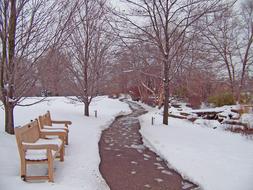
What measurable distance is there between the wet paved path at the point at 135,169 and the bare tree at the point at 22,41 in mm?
2968

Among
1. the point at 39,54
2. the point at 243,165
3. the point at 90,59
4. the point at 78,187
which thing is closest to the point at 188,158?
the point at 243,165

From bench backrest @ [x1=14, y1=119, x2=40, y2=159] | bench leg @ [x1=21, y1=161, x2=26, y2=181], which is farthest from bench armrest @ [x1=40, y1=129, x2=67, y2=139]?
bench leg @ [x1=21, y1=161, x2=26, y2=181]

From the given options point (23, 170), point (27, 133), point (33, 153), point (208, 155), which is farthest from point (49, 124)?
point (208, 155)

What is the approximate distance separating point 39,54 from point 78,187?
4418 mm

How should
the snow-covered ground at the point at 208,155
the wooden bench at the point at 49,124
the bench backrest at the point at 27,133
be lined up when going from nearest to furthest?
the bench backrest at the point at 27,133 < the snow-covered ground at the point at 208,155 < the wooden bench at the point at 49,124

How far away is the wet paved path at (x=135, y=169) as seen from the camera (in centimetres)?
614

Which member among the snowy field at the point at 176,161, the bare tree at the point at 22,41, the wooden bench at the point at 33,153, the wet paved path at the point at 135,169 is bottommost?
the wet paved path at the point at 135,169

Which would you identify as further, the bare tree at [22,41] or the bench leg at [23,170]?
the bare tree at [22,41]

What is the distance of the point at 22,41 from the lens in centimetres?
843

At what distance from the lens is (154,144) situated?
1002 centimetres

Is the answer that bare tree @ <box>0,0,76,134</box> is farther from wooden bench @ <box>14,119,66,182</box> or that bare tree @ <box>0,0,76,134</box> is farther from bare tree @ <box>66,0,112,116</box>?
bare tree @ <box>66,0,112,116</box>

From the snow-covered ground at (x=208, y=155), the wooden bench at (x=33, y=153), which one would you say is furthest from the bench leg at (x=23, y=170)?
the snow-covered ground at (x=208, y=155)

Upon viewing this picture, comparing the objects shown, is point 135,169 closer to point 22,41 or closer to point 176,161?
point 176,161

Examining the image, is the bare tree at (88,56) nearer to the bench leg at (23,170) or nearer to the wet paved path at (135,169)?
the wet paved path at (135,169)
